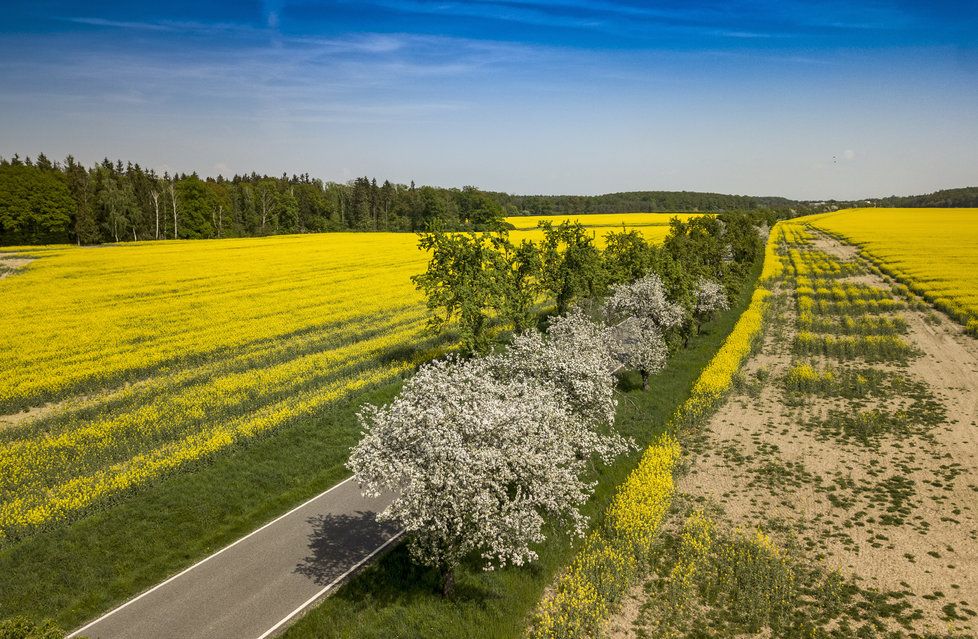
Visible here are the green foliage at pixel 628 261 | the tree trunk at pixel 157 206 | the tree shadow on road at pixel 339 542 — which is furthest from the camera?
the tree trunk at pixel 157 206

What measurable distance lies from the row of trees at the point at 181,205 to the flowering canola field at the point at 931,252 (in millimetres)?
49843

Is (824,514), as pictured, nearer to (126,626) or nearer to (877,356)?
(126,626)

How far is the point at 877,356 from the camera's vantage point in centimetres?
3834

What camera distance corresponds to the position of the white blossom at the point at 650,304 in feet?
115

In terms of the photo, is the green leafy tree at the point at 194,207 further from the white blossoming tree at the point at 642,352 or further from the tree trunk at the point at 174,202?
the white blossoming tree at the point at 642,352

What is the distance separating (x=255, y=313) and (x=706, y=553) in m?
40.9

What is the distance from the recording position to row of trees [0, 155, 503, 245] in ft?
293

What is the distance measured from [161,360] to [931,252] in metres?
105

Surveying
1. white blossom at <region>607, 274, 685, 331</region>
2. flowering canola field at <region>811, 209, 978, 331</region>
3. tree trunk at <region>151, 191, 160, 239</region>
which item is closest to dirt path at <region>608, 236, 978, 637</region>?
white blossom at <region>607, 274, 685, 331</region>

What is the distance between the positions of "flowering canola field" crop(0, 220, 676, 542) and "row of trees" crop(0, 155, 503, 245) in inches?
832

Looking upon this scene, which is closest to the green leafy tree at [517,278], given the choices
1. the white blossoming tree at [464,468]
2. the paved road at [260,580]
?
the paved road at [260,580]

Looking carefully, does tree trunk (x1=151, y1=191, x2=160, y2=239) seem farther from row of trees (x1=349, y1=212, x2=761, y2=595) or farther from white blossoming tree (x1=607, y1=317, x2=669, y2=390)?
white blossoming tree (x1=607, y1=317, x2=669, y2=390)

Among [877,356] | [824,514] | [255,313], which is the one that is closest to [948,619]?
[824,514]

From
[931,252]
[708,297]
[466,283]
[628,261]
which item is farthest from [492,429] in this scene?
[931,252]
